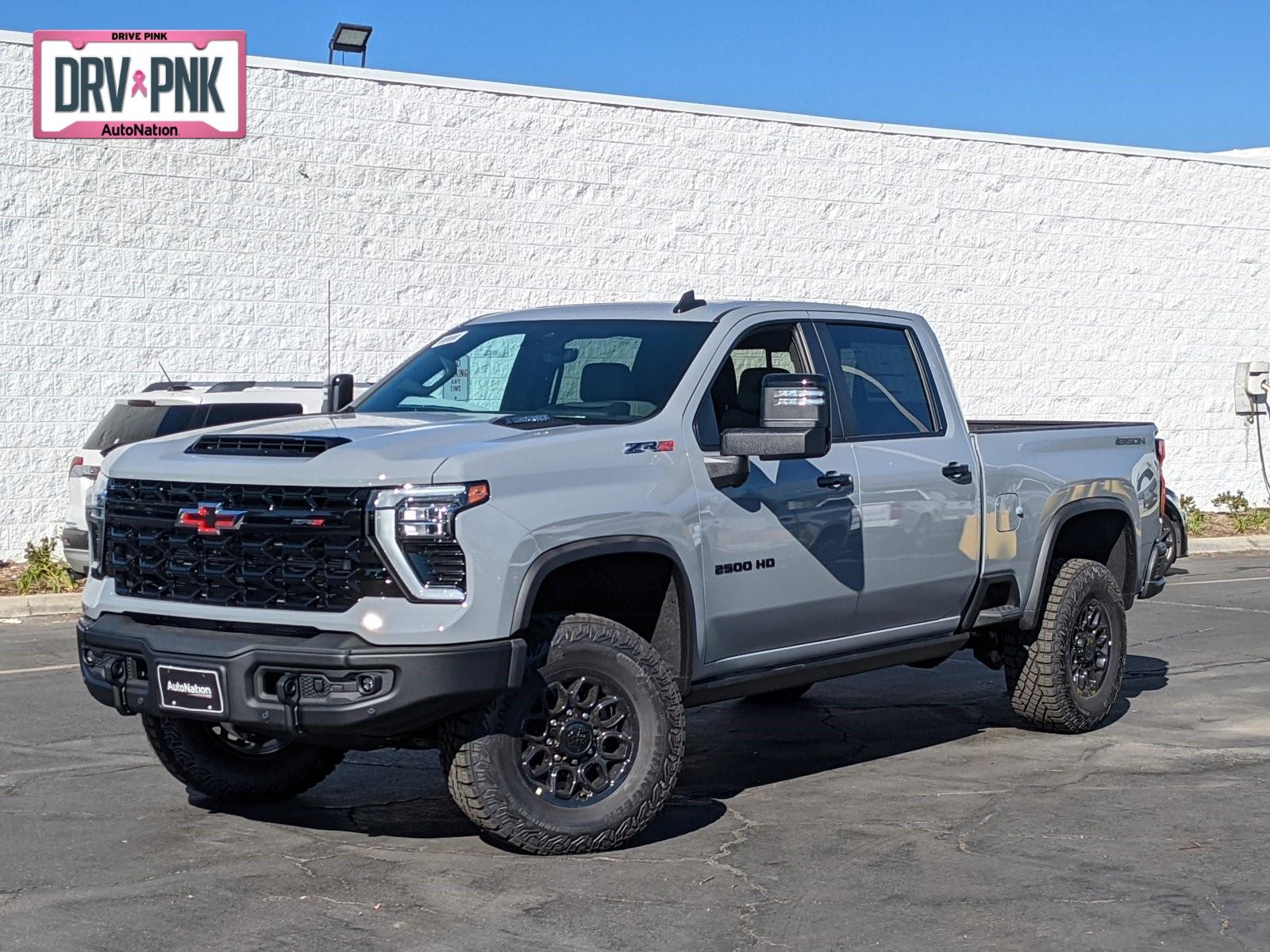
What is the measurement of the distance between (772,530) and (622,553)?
0.84m

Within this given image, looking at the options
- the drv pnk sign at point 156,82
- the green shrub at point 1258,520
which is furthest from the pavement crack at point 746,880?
the green shrub at point 1258,520

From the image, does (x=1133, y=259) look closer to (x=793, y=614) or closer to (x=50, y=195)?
(x=50, y=195)

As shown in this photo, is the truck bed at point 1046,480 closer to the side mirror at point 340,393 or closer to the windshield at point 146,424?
the side mirror at point 340,393

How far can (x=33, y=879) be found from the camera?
19.6ft

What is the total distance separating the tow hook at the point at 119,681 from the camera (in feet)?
20.3

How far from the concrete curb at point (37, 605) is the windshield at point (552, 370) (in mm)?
7358

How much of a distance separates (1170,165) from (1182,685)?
1516 cm

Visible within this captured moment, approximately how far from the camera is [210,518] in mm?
6070

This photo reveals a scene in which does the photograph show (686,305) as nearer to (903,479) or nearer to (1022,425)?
(903,479)

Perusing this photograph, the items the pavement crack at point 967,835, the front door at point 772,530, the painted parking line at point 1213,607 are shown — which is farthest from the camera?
the painted parking line at point 1213,607

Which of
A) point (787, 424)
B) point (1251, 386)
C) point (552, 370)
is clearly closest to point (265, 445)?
point (552, 370)

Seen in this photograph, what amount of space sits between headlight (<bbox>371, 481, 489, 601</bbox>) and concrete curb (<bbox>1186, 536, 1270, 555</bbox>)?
1602 cm

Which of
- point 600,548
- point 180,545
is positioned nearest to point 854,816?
point 600,548

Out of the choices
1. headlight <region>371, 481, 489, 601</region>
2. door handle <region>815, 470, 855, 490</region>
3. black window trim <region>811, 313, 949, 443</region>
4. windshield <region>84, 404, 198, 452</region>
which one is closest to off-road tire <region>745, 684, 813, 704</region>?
black window trim <region>811, 313, 949, 443</region>
